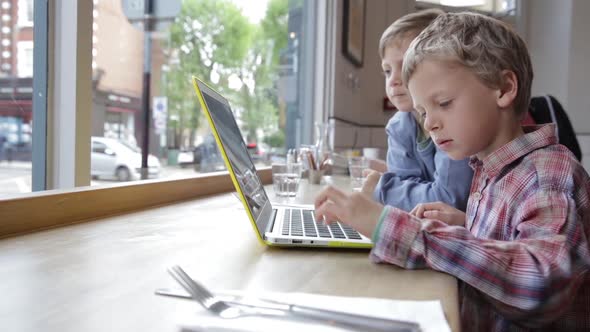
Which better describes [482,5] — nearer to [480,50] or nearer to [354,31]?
[354,31]

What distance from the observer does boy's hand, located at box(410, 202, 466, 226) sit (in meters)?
0.88

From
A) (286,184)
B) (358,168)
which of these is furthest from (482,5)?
(286,184)

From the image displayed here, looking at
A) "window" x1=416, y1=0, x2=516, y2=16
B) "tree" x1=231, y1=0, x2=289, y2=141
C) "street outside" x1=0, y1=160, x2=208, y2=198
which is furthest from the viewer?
"window" x1=416, y1=0, x2=516, y2=16

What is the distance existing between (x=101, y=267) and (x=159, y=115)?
128 centimetres

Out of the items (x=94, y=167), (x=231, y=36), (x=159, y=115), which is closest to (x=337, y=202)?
(x=94, y=167)

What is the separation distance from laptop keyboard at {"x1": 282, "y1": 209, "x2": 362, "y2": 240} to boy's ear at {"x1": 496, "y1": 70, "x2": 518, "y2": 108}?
0.32 meters

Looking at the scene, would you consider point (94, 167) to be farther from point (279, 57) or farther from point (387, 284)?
point (279, 57)

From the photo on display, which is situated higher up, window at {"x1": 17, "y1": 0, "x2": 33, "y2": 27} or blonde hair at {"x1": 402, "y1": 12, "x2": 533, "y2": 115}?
window at {"x1": 17, "y1": 0, "x2": 33, "y2": 27}

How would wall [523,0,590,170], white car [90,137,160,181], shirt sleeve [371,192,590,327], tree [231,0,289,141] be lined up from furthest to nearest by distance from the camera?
1. wall [523,0,590,170]
2. tree [231,0,289,141]
3. white car [90,137,160,181]
4. shirt sleeve [371,192,590,327]

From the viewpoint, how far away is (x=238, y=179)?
0.78 metres

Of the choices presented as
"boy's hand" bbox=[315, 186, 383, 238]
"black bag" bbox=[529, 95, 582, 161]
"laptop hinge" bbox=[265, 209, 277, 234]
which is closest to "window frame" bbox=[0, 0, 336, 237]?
"laptop hinge" bbox=[265, 209, 277, 234]

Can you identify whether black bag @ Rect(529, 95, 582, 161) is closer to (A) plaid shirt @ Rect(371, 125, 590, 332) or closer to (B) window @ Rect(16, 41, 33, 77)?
(A) plaid shirt @ Rect(371, 125, 590, 332)

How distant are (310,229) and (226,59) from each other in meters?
1.65

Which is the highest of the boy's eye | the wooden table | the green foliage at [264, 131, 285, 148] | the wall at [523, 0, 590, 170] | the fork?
the wall at [523, 0, 590, 170]
